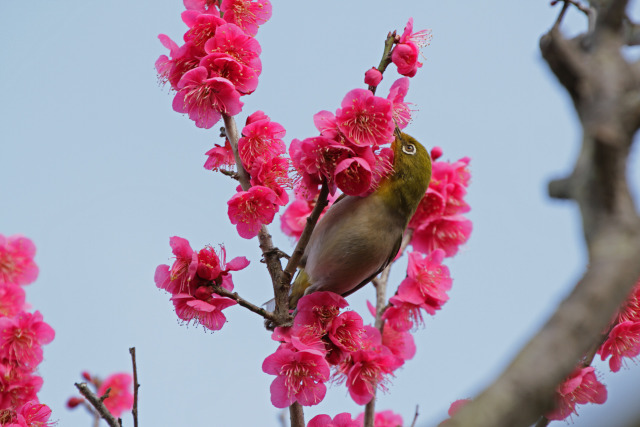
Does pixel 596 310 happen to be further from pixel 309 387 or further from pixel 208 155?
pixel 208 155

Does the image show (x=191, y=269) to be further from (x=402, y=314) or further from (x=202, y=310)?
(x=402, y=314)

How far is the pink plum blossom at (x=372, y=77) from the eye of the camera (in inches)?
114

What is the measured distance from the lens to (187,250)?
305 cm

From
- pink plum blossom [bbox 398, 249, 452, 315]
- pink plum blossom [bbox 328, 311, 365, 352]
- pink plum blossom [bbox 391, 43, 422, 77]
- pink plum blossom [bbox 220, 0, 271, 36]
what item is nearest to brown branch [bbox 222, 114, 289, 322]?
pink plum blossom [bbox 328, 311, 365, 352]

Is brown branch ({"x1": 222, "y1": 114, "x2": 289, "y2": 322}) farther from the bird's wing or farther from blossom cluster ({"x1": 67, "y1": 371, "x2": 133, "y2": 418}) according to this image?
blossom cluster ({"x1": 67, "y1": 371, "x2": 133, "y2": 418})

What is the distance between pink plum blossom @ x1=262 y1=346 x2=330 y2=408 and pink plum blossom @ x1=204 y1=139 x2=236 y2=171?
41.5 inches

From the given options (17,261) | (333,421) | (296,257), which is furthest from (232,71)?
(17,261)


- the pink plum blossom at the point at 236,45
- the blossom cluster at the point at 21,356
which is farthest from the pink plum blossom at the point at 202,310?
the blossom cluster at the point at 21,356

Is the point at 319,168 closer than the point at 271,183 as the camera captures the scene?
Yes

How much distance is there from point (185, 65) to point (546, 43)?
1.99m

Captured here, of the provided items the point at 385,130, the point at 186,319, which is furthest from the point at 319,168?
the point at 186,319

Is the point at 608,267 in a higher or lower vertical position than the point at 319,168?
lower

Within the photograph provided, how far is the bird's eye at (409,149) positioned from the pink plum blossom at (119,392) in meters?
2.88

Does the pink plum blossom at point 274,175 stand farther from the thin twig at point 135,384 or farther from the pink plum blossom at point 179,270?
the thin twig at point 135,384
